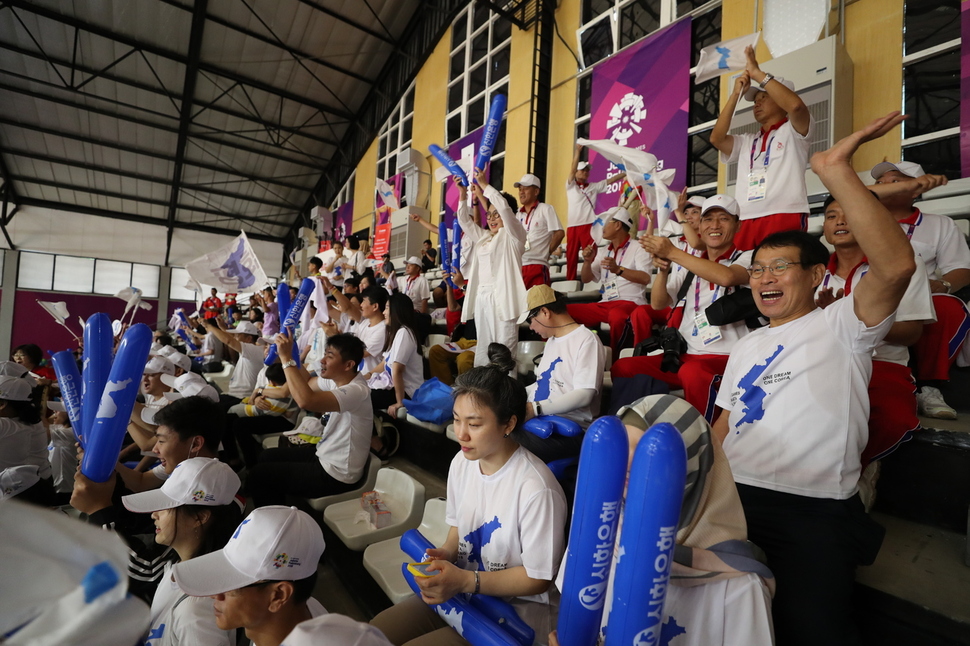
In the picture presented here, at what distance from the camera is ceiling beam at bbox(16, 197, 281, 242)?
48.5 feet

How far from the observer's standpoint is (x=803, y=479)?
1.25 meters

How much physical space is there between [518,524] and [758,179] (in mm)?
2328

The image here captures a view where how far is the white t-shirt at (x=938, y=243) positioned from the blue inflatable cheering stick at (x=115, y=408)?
3374mm

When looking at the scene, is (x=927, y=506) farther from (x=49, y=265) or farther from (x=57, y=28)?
(x=49, y=265)

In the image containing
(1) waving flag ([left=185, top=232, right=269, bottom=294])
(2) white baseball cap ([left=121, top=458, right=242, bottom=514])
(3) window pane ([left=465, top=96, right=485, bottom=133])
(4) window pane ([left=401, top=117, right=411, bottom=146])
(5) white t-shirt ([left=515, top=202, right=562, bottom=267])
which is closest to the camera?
(2) white baseball cap ([left=121, top=458, right=242, bottom=514])

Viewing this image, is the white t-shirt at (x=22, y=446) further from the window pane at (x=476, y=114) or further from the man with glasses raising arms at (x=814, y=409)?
the window pane at (x=476, y=114)

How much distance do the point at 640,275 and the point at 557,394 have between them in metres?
1.34

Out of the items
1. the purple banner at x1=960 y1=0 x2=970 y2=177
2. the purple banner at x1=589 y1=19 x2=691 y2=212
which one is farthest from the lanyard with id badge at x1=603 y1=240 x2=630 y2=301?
the purple banner at x1=960 y1=0 x2=970 y2=177

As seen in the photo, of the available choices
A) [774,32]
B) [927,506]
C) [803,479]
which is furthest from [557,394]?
[774,32]

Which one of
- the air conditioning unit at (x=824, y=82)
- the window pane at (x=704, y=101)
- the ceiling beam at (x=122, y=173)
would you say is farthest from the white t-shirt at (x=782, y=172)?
the ceiling beam at (x=122, y=173)

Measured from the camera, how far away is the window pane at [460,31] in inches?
375

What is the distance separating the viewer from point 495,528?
1380 millimetres

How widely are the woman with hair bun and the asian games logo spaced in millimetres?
5563

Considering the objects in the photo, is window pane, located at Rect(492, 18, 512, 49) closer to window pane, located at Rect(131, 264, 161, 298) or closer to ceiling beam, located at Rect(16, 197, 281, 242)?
ceiling beam, located at Rect(16, 197, 281, 242)
